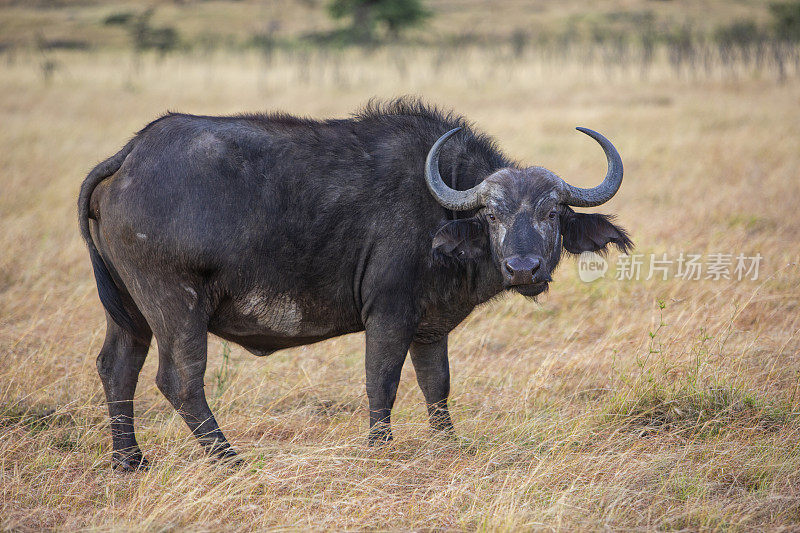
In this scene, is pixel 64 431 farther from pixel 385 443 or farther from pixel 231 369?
pixel 385 443

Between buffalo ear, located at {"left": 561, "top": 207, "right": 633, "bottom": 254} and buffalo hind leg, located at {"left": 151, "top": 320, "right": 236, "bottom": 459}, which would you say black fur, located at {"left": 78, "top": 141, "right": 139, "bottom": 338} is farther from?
buffalo ear, located at {"left": 561, "top": 207, "right": 633, "bottom": 254}

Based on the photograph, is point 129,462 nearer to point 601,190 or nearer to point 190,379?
point 190,379

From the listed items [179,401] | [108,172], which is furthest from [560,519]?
[108,172]

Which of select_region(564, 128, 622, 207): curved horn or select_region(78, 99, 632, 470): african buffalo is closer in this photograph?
select_region(78, 99, 632, 470): african buffalo

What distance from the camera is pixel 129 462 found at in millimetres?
4352

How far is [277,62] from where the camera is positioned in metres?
27.7

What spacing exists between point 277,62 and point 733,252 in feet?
75.1

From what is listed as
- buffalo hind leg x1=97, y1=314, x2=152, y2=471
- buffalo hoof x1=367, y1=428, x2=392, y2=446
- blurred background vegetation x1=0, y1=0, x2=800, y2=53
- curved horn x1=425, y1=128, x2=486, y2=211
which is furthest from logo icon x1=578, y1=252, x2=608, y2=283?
blurred background vegetation x1=0, y1=0, x2=800, y2=53

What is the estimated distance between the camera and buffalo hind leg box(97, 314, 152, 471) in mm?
4422

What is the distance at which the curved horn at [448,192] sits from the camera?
4184 mm

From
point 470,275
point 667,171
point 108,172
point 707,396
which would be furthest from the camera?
point 667,171

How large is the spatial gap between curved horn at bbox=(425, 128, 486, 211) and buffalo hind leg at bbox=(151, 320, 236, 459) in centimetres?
155

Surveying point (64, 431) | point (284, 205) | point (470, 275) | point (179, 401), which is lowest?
point (64, 431)

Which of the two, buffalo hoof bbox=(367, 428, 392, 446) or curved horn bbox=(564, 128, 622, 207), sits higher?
curved horn bbox=(564, 128, 622, 207)
